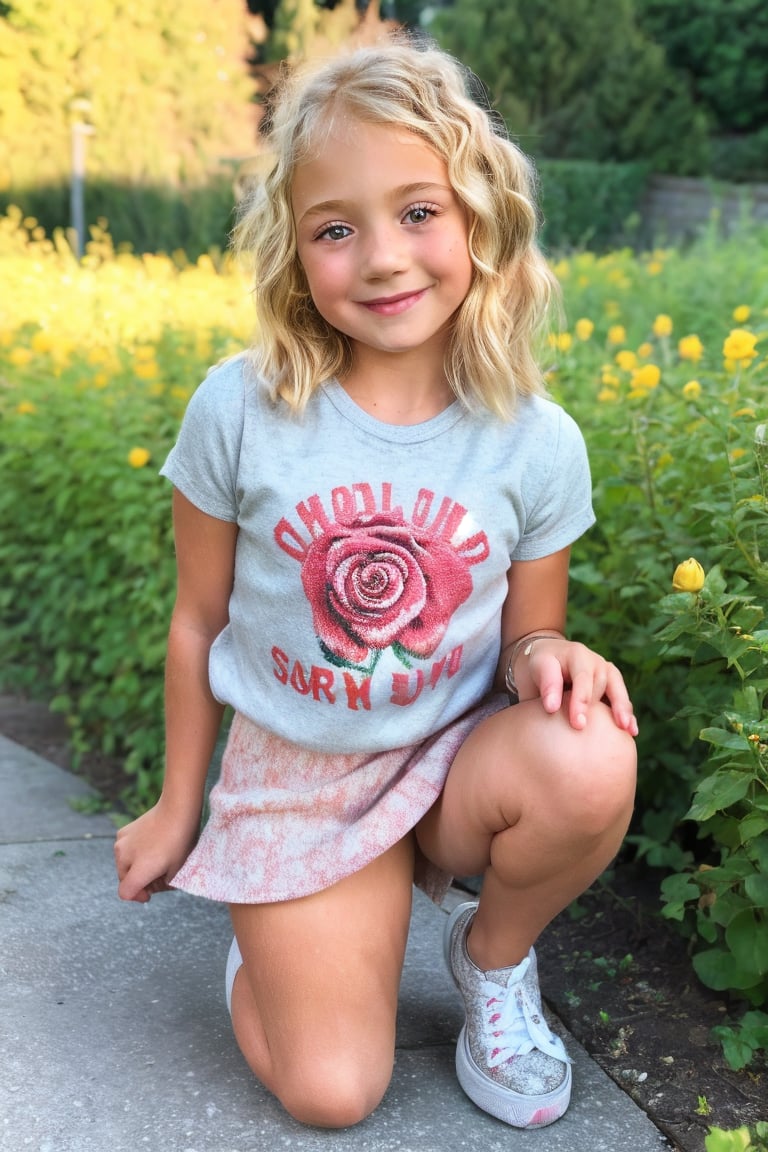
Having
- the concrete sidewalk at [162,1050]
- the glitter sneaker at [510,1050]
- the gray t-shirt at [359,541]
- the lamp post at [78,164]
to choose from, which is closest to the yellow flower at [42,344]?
the concrete sidewalk at [162,1050]

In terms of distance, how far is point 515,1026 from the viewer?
5.73ft

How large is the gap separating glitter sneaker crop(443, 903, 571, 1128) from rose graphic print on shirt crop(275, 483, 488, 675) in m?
0.47

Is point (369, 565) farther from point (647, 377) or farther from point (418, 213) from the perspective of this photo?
point (647, 377)

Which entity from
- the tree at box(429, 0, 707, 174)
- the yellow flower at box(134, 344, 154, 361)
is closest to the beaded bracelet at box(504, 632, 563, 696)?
the yellow flower at box(134, 344, 154, 361)

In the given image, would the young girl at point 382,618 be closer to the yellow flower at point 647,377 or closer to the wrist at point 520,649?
the wrist at point 520,649

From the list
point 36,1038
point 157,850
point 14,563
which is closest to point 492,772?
point 157,850

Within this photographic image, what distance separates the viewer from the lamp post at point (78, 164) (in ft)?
36.5

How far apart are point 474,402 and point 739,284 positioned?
130 inches

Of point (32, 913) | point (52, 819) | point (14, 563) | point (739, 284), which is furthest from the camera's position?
point (739, 284)

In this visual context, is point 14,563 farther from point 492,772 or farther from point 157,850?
point 492,772

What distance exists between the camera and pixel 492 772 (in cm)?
171

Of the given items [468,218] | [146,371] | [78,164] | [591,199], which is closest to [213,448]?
[468,218]

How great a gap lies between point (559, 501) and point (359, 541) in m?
0.31

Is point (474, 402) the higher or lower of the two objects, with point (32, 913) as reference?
higher
